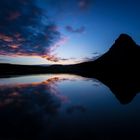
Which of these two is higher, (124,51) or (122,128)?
(124,51)

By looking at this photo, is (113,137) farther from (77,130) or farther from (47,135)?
(47,135)

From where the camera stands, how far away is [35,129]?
7.93 m

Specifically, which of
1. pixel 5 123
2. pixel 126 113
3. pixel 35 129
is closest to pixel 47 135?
pixel 35 129

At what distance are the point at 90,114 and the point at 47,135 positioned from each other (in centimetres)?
377

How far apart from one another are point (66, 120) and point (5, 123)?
2756 millimetres

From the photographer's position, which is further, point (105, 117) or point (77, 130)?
point (105, 117)

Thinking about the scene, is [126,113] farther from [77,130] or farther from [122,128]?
[77,130]

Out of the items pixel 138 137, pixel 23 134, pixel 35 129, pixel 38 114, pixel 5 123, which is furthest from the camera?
pixel 38 114

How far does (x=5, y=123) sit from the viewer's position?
886cm

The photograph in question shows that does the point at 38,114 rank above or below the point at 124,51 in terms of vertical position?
below

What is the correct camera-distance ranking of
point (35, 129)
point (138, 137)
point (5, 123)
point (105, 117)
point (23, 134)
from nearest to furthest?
point (138, 137), point (23, 134), point (35, 129), point (5, 123), point (105, 117)

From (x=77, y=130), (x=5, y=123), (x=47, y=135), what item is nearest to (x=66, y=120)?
(x=77, y=130)

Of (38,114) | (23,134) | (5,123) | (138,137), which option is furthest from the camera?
(38,114)

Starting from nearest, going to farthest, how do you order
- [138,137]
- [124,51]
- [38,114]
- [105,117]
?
[138,137] → [105,117] → [38,114] → [124,51]
